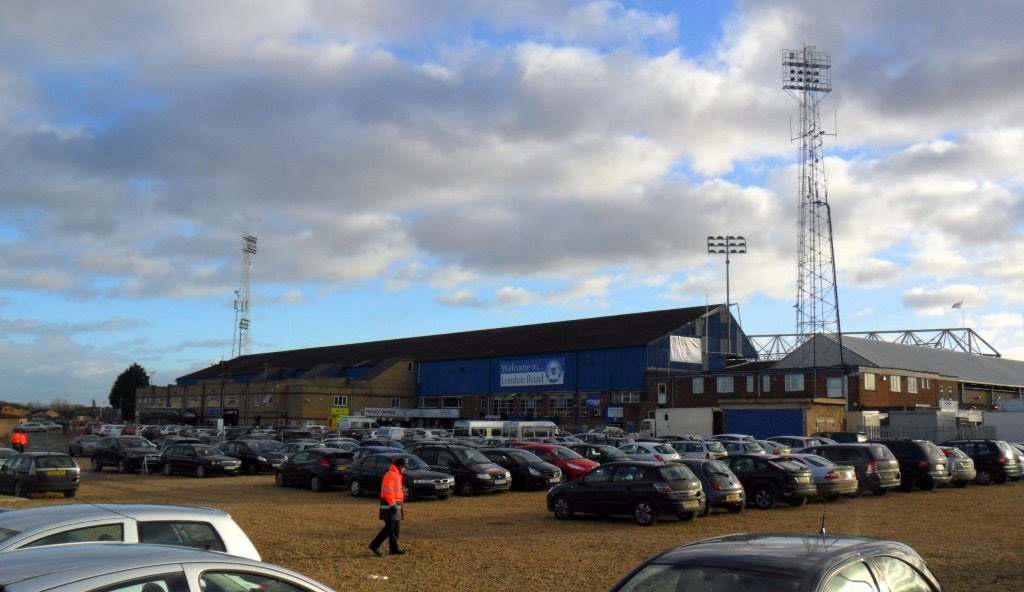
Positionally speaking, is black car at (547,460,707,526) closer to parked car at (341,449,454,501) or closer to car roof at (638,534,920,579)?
parked car at (341,449,454,501)

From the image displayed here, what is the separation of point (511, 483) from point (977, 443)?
18208 mm

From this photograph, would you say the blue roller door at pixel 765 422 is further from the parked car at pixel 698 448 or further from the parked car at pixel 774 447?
the parked car at pixel 698 448

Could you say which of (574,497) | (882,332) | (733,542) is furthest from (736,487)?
(882,332)

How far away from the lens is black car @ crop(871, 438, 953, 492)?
2950cm

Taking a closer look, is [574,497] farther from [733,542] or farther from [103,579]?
[103,579]

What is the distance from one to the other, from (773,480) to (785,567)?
19386 millimetres

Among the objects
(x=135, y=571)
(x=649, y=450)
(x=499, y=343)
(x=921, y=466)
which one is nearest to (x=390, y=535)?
(x=135, y=571)

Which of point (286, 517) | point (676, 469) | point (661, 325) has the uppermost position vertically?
point (661, 325)

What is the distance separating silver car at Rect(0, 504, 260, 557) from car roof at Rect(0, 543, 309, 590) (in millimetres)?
3035

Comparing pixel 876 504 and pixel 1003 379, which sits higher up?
pixel 1003 379

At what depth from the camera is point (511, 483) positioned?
29.3 m

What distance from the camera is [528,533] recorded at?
732 inches

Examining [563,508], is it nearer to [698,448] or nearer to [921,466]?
[698,448]

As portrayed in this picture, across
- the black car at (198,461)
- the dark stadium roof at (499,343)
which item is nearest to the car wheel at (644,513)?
the black car at (198,461)
